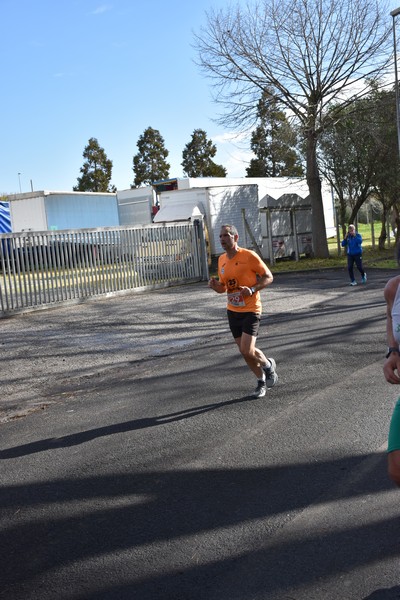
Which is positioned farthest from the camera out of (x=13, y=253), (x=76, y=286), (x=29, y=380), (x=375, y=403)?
(x=76, y=286)

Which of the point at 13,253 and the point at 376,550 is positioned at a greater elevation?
the point at 13,253

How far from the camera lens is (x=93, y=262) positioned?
18.8 m

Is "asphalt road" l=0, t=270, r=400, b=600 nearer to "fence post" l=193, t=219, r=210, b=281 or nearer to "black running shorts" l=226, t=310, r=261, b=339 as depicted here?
"black running shorts" l=226, t=310, r=261, b=339

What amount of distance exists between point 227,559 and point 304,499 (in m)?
0.92

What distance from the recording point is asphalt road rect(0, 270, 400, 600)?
11.6 feet

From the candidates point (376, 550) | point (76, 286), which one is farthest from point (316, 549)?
point (76, 286)

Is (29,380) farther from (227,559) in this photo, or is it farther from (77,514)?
(227,559)

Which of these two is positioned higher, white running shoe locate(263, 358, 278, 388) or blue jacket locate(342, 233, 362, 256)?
blue jacket locate(342, 233, 362, 256)

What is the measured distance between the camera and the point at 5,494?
498 cm

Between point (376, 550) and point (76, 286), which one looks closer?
point (376, 550)

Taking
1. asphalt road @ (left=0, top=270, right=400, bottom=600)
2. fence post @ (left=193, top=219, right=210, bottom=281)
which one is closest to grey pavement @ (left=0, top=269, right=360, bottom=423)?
asphalt road @ (left=0, top=270, right=400, bottom=600)

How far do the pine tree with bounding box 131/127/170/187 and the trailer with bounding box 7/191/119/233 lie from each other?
3553cm

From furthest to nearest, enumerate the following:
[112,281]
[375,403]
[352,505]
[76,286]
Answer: [112,281]
[76,286]
[375,403]
[352,505]

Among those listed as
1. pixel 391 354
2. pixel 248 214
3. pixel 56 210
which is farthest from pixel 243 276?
pixel 56 210
